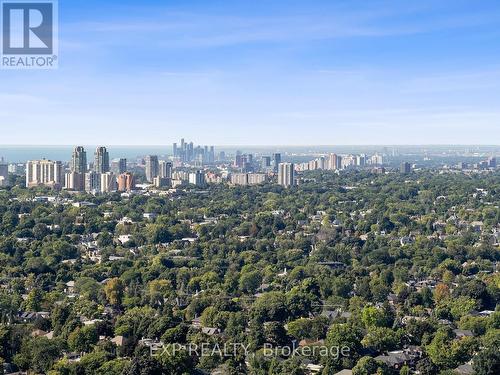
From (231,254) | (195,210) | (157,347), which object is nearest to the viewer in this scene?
(157,347)

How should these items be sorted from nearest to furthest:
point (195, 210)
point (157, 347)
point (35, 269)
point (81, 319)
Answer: point (157, 347) → point (81, 319) → point (35, 269) → point (195, 210)

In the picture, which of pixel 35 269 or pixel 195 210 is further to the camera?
pixel 195 210

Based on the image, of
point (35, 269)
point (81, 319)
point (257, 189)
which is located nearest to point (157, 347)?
point (81, 319)

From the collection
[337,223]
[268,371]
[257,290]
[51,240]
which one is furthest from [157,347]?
[337,223]

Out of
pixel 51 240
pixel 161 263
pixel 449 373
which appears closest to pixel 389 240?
pixel 161 263

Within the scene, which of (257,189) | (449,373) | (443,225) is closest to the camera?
(449,373)

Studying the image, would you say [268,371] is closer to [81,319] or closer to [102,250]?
[81,319]

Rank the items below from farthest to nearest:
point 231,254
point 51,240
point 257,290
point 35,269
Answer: point 51,240, point 231,254, point 35,269, point 257,290

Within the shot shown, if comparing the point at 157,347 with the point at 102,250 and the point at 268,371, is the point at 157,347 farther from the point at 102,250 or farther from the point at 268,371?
the point at 102,250

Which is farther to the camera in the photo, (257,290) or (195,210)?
(195,210)
